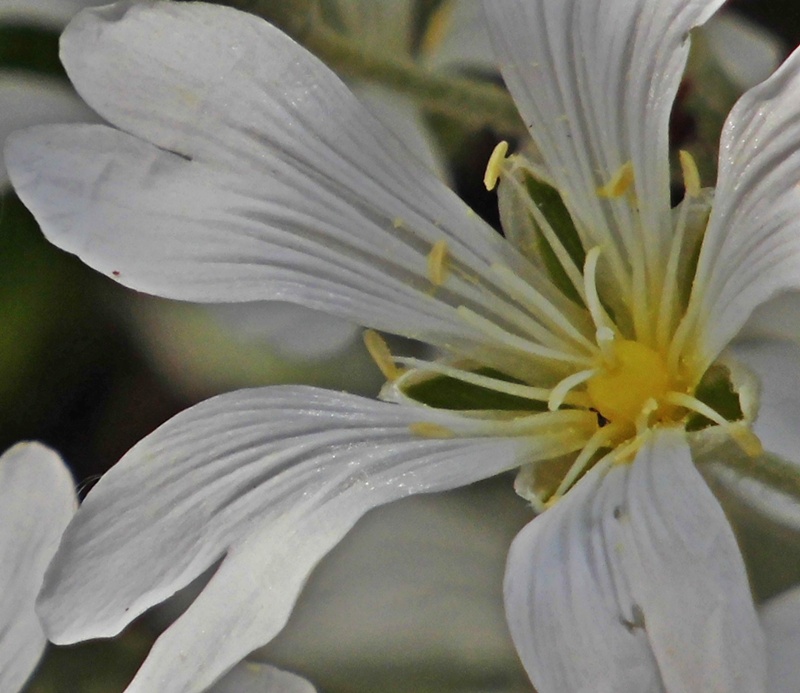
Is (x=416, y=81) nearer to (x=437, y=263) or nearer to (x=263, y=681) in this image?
(x=437, y=263)

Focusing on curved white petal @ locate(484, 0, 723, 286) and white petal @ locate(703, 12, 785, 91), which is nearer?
curved white petal @ locate(484, 0, 723, 286)

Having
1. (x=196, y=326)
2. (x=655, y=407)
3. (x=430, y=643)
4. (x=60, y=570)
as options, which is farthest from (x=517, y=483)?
(x=196, y=326)

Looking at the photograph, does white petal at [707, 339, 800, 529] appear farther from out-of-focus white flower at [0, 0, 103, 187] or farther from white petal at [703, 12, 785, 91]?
out-of-focus white flower at [0, 0, 103, 187]

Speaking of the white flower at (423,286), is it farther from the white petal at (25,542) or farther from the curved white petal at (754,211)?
the white petal at (25,542)

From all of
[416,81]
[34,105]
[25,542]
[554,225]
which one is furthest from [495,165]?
[34,105]

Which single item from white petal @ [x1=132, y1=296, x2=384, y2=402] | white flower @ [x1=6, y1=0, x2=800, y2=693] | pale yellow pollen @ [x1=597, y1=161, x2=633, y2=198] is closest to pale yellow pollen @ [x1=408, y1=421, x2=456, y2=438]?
white flower @ [x1=6, y1=0, x2=800, y2=693]
